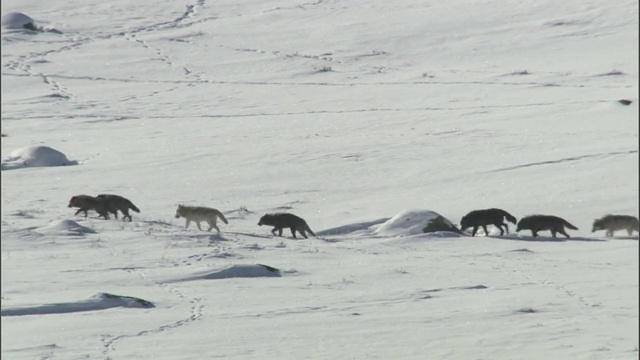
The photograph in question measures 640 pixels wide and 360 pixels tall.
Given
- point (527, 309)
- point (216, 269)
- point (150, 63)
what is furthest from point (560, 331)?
point (150, 63)

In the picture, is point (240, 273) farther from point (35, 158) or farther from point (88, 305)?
point (35, 158)

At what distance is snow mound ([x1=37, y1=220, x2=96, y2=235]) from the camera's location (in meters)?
16.6

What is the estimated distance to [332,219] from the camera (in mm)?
19812

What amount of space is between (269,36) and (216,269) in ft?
114

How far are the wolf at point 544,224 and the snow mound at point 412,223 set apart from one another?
104 centimetres

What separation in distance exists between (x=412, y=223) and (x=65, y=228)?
5.13 metres

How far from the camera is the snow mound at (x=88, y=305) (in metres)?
11.4

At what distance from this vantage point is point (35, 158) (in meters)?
26.3

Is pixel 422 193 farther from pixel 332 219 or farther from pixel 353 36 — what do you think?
pixel 353 36

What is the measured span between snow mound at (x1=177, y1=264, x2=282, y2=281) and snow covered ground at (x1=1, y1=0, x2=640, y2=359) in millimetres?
34

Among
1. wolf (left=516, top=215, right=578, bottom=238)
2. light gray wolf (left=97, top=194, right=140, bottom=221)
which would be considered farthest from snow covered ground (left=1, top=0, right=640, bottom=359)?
light gray wolf (left=97, top=194, right=140, bottom=221)

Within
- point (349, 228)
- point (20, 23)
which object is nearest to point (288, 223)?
point (349, 228)

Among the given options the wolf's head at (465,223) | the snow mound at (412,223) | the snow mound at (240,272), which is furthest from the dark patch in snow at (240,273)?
the wolf's head at (465,223)

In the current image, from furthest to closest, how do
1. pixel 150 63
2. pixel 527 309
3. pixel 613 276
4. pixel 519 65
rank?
pixel 150 63, pixel 519 65, pixel 613 276, pixel 527 309
